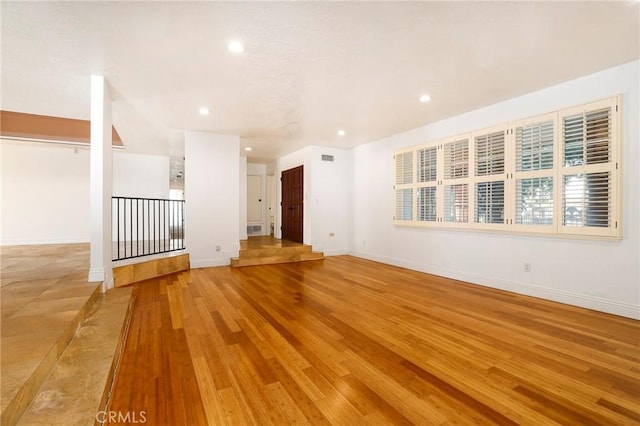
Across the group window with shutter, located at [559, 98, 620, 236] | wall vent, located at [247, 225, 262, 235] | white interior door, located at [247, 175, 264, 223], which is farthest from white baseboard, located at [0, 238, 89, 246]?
window with shutter, located at [559, 98, 620, 236]

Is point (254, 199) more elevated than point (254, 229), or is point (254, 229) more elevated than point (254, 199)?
point (254, 199)

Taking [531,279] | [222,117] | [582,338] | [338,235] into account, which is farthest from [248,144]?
[582,338]

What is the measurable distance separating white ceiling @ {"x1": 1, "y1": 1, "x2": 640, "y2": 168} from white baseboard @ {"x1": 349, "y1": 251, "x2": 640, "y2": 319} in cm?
264

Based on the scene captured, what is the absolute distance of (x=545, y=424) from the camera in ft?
4.86

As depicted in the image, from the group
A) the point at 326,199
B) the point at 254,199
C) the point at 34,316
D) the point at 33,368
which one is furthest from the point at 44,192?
the point at 33,368

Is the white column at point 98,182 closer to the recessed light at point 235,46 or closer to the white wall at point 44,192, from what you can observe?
the recessed light at point 235,46

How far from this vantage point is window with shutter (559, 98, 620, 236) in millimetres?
3074

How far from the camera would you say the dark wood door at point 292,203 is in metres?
7.18

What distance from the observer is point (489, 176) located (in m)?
4.14

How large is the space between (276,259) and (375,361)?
169 inches

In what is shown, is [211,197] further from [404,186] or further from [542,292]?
[542,292]

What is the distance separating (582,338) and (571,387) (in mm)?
1035

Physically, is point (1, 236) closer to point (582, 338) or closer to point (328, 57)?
point (328, 57)

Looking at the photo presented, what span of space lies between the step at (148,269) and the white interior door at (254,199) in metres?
3.77
